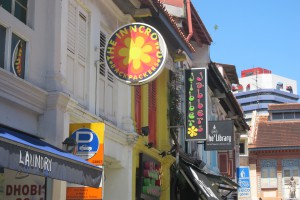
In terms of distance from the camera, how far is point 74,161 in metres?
7.84

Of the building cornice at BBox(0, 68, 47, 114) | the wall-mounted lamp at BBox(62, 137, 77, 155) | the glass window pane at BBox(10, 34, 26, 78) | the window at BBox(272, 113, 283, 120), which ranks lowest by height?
the wall-mounted lamp at BBox(62, 137, 77, 155)

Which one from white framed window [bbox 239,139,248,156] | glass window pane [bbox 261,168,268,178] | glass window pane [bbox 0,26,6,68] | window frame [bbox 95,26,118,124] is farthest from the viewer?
glass window pane [bbox 261,168,268,178]

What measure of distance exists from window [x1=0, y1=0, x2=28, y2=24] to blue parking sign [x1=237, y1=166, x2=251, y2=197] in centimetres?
2174

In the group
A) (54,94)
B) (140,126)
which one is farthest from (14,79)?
(140,126)

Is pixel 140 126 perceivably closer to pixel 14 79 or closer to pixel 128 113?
pixel 128 113

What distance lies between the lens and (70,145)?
927cm

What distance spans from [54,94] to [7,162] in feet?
9.72

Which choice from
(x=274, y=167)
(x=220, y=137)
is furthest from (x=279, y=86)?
(x=220, y=137)

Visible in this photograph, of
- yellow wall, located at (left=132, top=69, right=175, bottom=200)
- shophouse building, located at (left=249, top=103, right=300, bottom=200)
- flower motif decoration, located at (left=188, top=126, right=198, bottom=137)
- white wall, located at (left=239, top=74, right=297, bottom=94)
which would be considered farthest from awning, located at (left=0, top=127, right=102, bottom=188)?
white wall, located at (left=239, top=74, right=297, bottom=94)

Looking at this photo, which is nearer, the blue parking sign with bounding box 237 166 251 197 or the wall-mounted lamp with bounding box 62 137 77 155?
the wall-mounted lamp with bounding box 62 137 77 155

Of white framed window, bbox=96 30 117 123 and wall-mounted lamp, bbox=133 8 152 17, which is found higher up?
wall-mounted lamp, bbox=133 8 152 17

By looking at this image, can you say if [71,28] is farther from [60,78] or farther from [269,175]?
[269,175]

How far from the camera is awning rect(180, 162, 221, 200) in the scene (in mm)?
16688

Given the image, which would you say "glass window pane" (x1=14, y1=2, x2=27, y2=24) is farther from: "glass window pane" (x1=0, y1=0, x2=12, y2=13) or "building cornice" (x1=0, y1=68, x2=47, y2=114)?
"building cornice" (x1=0, y1=68, x2=47, y2=114)
